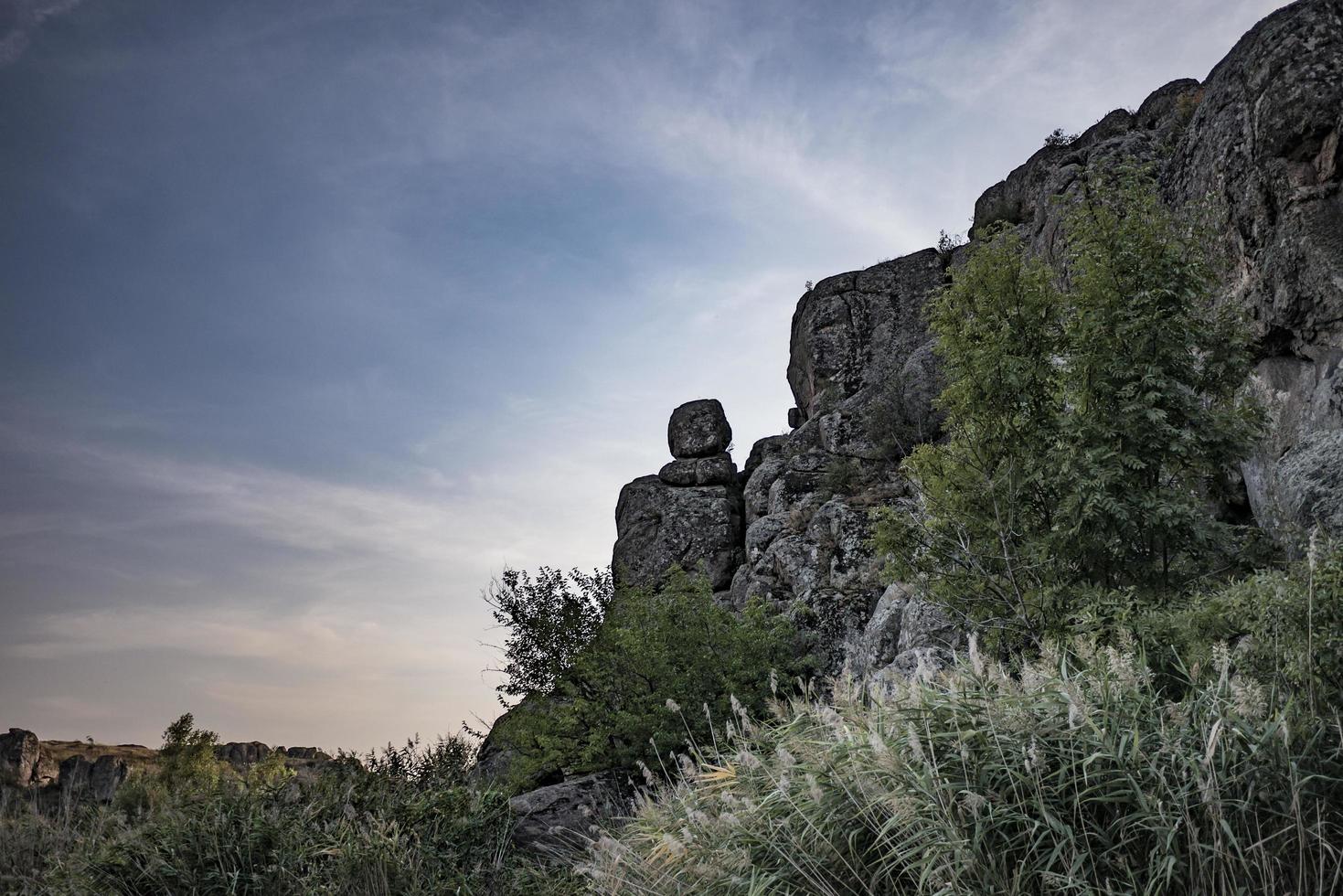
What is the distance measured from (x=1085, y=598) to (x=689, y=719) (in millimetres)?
8546

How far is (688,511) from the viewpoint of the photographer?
98.8 ft

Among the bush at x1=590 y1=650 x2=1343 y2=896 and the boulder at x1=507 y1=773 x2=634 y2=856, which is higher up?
the bush at x1=590 y1=650 x2=1343 y2=896

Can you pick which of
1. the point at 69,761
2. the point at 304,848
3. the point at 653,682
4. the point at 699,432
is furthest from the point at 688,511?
the point at 69,761

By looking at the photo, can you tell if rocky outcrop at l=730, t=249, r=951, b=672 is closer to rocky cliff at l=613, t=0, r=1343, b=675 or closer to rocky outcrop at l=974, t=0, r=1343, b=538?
rocky cliff at l=613, t=0, r=1343, b=675

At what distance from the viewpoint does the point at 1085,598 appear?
900 centimetres

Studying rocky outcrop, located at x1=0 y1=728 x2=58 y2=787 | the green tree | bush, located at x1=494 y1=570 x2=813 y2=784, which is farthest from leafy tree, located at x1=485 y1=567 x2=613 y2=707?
rocky outcrop, located at x1=0 y1=728 x2=58 y2=787

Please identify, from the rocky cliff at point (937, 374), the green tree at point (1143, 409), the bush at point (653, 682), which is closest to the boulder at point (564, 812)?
the bush at point (653, 682)

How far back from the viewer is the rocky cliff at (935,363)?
11258 mm

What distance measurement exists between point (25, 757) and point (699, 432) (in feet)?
137

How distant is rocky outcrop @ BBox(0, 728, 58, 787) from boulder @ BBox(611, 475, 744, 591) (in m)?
34.5

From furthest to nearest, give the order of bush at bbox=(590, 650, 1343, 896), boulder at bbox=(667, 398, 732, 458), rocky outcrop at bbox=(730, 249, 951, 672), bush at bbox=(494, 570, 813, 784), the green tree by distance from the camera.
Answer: boulder at bbox=(667, 398, 732, 458)
rocky outcrop at bbox=(730, 249, 951, 672)
bush at bbox=(494, 570, 813, 784)
the green tree
bush at bbox=(590, 650, 1343, 896)

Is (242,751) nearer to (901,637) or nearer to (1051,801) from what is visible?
(901,637)

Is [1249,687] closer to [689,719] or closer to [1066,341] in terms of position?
[1066,341]

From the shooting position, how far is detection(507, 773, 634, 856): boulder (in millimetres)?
11141
